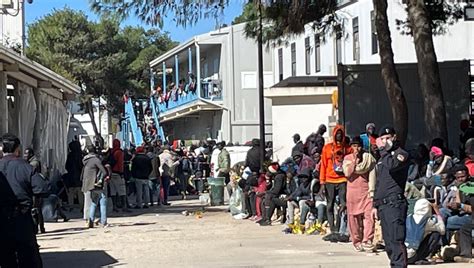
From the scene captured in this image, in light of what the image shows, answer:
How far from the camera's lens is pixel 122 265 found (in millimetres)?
12688

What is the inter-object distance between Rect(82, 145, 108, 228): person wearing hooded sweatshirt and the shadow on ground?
3.98 m

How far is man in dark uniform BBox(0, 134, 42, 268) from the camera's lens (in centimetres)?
928

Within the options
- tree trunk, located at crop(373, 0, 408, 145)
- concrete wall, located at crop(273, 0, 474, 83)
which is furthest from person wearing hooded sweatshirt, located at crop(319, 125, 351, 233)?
concrete wall, located at crop(273, 0, 474, 83)

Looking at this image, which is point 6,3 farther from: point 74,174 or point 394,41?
point 394,41

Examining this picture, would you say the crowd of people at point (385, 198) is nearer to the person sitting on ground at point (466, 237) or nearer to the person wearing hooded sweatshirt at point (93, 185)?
the person sitting on ground at point (466, 237)

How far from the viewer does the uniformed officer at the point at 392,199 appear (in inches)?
397

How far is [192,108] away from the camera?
42875 mm

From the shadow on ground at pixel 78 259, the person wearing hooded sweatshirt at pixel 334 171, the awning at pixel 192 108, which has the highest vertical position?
the awning at pixel 192 108

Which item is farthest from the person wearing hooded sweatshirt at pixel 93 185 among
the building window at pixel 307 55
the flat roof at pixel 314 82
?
the building window at pixel 307 55

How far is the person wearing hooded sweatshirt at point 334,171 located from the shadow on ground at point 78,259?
3923mm

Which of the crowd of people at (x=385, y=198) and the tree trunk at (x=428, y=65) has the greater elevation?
the tree trunk at (x=428, y=65)

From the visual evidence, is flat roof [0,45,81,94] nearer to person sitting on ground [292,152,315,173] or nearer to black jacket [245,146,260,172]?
black jacket [245,146,260,172]

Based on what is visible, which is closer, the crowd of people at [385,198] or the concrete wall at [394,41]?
the crowd of people at [385,198]

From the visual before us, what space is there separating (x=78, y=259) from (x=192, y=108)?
29453mm
